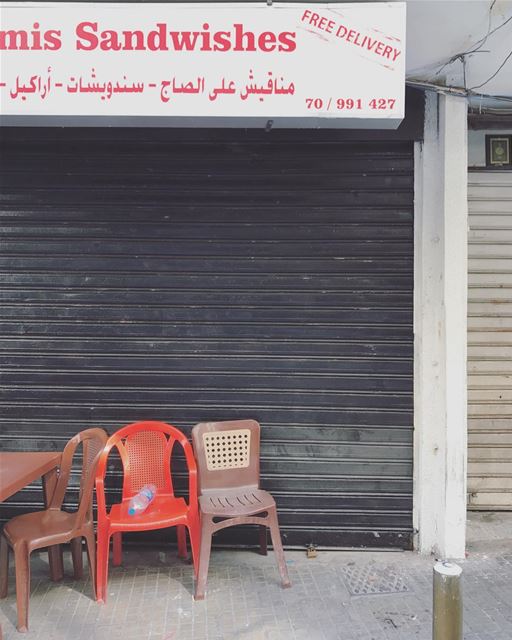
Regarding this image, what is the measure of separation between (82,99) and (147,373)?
2110 mm

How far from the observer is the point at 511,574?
3.82m

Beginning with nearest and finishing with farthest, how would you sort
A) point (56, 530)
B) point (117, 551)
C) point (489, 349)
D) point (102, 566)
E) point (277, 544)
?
point (56, 530) → point (102, 566) → point (277, 544) → point (117, 551) → point (489, 349)

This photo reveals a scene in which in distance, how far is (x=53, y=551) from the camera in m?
3.68

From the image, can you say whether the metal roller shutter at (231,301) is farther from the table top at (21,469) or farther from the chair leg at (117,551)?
the chair leg at (117,551)

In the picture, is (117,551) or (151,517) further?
(117,551)

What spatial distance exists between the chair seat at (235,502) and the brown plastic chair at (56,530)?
0.79 meters

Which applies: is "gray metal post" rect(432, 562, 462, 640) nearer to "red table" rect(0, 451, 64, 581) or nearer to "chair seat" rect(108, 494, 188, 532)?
"chair seat" rect(108, 494, 188, 532)

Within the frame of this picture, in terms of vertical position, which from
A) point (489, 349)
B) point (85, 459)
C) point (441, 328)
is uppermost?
point (441, 328)

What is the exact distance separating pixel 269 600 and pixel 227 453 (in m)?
1.05

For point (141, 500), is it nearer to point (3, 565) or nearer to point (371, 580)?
point (3, 565)

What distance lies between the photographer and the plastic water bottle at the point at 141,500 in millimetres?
Result: 3612

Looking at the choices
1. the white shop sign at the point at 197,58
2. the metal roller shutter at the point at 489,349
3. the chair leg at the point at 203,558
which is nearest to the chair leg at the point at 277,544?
the chair leg at the point at 203,558

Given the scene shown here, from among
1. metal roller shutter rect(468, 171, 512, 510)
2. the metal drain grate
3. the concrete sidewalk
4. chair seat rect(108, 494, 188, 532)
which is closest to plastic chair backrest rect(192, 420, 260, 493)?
chair seat rect(108, 494, 188, 532)

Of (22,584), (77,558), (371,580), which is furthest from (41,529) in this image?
(371,580)
